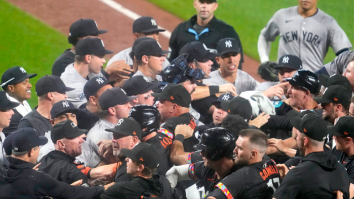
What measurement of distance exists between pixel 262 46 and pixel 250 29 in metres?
3.79

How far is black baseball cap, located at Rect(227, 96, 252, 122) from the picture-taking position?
455 centimetres

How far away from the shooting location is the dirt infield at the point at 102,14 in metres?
10.9

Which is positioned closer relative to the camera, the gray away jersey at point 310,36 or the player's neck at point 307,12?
the gray away jersey at point 310,36

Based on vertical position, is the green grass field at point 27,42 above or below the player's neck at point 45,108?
below

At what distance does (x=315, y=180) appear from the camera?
354 cm

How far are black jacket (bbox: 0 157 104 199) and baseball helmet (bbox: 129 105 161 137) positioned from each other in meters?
0.81

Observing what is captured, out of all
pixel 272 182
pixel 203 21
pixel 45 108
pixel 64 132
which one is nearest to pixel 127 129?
pixel 64 132

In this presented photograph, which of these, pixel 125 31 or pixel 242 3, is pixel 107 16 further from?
pixel 242 3

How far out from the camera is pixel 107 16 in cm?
1150

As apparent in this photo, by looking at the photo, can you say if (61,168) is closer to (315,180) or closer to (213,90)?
(315,180)

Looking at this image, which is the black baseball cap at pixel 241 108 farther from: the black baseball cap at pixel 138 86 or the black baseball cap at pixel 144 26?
the black baseball cap at pixel 144 26

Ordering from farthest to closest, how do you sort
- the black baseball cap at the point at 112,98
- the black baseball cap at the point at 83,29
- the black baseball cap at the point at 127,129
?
the black baseball cap at the point at 83,29
the black baseball cap at the point at 112,98
the black baseball cap at the point at 127,129

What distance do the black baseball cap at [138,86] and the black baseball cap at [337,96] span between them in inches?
69.1

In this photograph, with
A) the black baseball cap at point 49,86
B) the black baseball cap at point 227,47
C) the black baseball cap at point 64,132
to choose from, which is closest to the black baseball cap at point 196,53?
the black baseball cap at point 227,47
